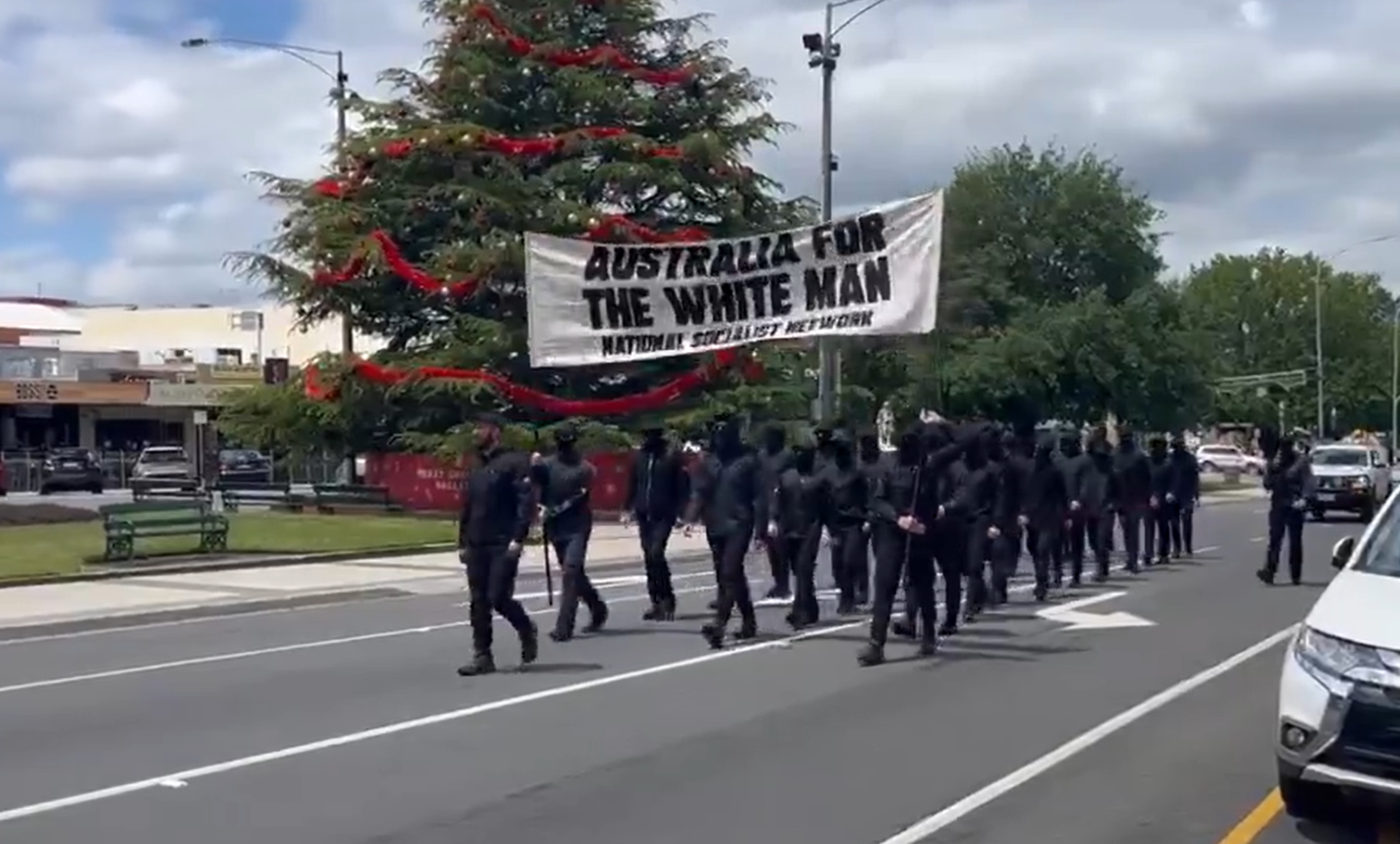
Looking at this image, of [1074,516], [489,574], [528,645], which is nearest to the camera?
[489,574]

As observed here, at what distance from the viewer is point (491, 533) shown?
13.5m

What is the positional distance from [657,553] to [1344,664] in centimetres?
1007

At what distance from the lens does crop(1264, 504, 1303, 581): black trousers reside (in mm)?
20516

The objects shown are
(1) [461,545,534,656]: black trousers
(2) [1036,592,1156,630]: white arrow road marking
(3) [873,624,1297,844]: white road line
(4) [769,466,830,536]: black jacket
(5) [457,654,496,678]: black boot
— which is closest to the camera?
(3) [873,624,1297,844]: white road line

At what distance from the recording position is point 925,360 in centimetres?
5144

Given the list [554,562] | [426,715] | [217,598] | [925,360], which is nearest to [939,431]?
[426,715]

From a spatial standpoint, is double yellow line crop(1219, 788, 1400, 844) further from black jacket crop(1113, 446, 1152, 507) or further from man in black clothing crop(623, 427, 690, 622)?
black jacket crop(1113, 446, 1152, 507)

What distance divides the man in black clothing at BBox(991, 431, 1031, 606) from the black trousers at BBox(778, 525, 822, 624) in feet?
6.40

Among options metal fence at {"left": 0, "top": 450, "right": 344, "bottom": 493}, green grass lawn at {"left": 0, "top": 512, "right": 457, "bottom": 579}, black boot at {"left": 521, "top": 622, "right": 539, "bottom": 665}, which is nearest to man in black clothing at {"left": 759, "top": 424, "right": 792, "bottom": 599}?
black boot at {"left": 521, "top": 622, "right": 539, "bottom": 665}

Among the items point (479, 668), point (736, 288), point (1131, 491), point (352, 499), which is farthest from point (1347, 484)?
point (479, 668)

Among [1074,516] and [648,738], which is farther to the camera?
[1074,516]

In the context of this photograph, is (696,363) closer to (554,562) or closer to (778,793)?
(554,562)

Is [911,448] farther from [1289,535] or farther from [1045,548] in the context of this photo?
[1289,535]

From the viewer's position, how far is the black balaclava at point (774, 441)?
1766cm
